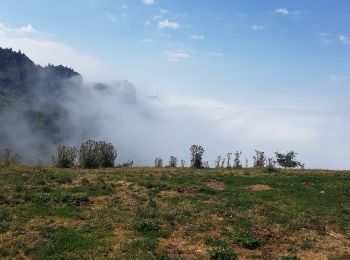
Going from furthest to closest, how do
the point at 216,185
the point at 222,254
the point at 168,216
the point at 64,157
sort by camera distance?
the point at 64,157 < the point at 216,185 < the point at 168,216 < the point at 222,254

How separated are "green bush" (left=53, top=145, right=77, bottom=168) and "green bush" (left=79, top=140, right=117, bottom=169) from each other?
83 cm

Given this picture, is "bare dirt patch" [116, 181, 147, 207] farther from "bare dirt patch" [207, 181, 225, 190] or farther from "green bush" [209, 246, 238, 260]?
"green bush" [209, 246, 238, 260]

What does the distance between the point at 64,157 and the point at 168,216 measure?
19.1 m

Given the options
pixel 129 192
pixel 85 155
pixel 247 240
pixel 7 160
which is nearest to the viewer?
pixel 247 240

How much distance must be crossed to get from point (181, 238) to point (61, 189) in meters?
10.3

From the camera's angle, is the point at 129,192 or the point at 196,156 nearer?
the point at 129,192

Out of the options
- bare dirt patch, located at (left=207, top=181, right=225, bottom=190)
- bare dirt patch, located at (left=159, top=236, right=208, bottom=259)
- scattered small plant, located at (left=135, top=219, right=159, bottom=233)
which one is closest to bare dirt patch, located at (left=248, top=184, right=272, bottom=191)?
bare dirt patch, located at (left=207, top=181, right=225, bottom=190)

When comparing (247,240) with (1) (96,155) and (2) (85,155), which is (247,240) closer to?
(2) (85,155)

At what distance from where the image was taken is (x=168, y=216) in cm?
2166

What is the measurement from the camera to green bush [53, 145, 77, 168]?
125ft

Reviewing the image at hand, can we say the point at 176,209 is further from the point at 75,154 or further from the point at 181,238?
the point at 75,154

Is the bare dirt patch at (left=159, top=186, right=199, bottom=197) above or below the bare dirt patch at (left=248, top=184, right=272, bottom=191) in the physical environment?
below

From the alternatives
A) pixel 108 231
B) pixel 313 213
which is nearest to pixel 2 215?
pixel 108 231

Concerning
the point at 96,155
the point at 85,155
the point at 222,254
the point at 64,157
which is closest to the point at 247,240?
the point at 222,254
